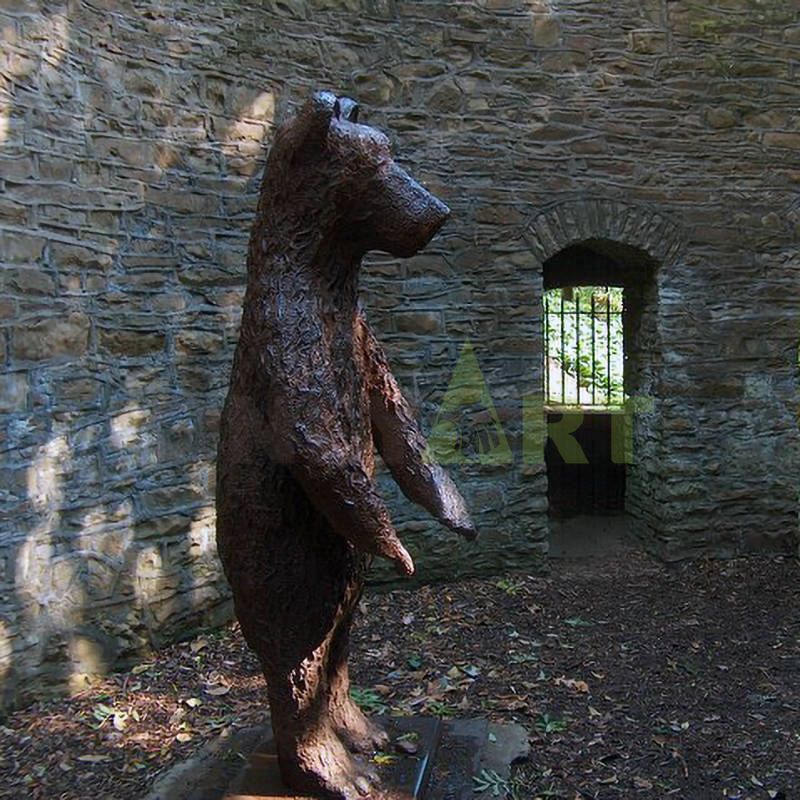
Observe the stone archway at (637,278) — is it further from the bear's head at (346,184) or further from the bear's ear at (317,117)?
the bear's ear at (317,117)

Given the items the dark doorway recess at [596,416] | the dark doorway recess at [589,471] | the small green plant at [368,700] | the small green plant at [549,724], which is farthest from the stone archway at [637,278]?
the small green plant at [368,700]

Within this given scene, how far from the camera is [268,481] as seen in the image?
227 cm

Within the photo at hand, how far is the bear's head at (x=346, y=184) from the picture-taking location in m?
2.18

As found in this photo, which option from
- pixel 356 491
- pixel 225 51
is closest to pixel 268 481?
pixel 356 491

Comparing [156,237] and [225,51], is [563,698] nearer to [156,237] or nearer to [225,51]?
[156,237]

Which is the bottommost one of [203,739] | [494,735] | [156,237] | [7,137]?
[203,739]

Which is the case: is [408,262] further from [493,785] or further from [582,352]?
[582,352]

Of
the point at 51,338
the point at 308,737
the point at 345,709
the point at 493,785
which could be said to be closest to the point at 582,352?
the point at 51,338

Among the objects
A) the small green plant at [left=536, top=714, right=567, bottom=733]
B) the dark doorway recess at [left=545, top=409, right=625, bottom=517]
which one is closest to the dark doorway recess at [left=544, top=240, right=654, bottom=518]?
the dark doorway recess at [left=545, top=409, right=625, bottom=517]

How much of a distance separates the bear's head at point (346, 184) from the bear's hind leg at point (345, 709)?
109cm

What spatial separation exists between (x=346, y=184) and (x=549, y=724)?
2.48 meters

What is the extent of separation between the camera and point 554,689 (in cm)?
405

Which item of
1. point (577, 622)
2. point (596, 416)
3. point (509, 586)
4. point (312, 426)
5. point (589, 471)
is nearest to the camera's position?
point (312, 426)

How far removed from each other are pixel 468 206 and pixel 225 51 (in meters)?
1.69
